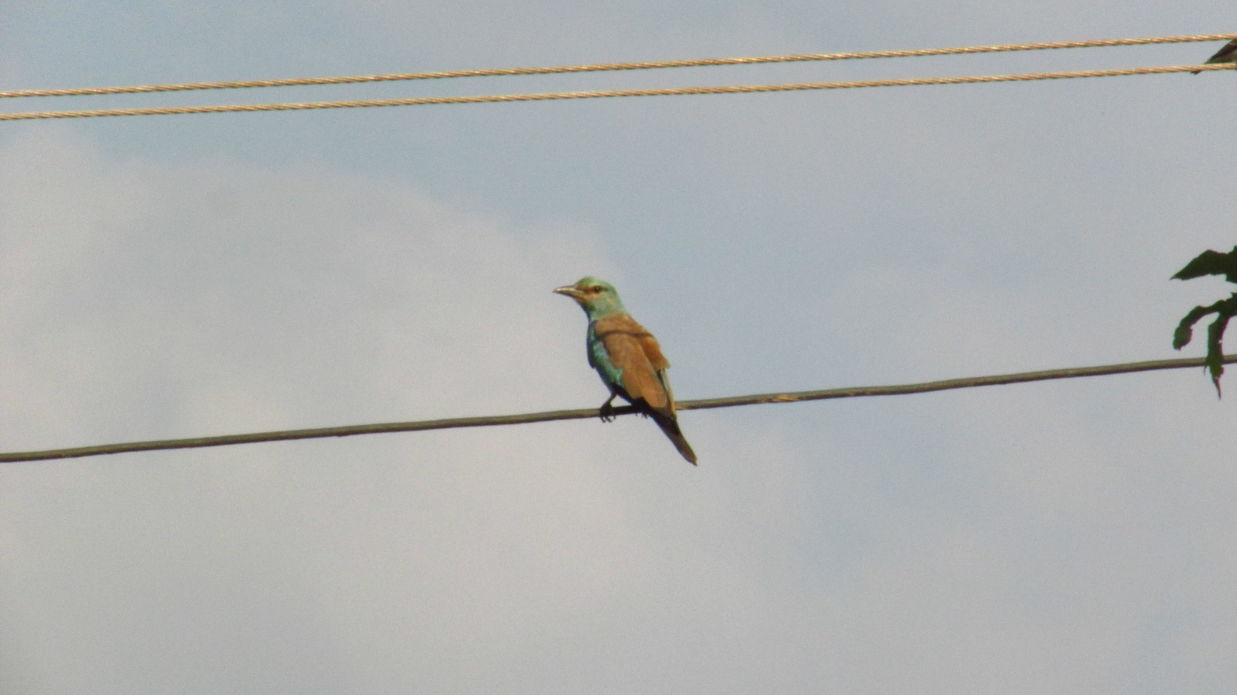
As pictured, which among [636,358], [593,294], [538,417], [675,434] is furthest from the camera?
[593,294]

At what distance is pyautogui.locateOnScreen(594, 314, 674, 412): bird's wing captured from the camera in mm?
12055

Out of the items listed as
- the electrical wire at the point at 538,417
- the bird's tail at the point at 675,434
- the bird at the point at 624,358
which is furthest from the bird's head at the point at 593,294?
the electrical wire at the point at 538,417

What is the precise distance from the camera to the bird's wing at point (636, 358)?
39.5 feet

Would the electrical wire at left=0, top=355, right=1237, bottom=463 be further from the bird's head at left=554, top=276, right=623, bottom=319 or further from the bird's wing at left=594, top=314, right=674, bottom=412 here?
the bird's head at left=554, top=276, right=623, bottom=319

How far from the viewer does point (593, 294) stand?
1439 cm

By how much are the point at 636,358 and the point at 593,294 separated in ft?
6.14

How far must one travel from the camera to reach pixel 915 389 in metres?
8.68

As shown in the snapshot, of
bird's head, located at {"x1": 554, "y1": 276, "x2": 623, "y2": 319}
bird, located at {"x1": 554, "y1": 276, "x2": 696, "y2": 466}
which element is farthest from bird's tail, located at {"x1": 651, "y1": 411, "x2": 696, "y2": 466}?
bird's head, located at {"x1": 554, "y1": 276, "x2": 623, "y2": 319}

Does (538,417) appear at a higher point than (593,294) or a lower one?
lower

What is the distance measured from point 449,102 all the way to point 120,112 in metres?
1.99

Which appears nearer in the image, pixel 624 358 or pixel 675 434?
pixel 675 434

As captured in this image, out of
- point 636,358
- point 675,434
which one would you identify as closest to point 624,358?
point 636,358

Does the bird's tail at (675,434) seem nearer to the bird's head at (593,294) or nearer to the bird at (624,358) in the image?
the bird at (624,358)

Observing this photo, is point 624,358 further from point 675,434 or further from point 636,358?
point 675,434
